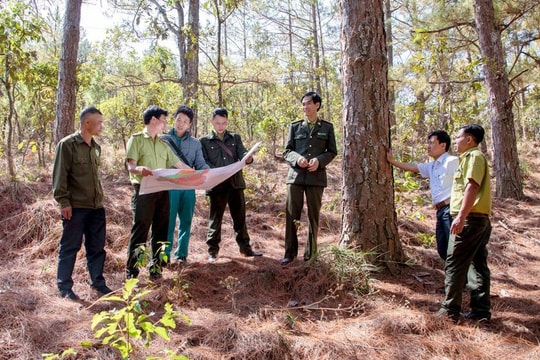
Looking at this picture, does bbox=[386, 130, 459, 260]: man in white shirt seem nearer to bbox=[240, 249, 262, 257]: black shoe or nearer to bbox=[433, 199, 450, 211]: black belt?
bbox=[433, 199, 450, 211]: black belt

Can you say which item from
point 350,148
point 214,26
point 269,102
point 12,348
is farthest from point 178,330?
point 269,102

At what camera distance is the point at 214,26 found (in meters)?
8.20

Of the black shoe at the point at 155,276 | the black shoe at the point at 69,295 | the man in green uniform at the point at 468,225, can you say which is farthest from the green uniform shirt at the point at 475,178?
the black shoe at the point at 69,295

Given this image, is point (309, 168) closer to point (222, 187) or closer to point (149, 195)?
point (222, 187)

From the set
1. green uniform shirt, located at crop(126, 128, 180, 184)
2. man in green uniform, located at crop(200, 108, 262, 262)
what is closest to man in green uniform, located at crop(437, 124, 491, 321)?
man in green uniform, located at crop(200, 108, 262, 262)

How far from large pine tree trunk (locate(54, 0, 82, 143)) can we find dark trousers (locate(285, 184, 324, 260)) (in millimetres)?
4218

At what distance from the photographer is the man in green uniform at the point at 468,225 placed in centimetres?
312

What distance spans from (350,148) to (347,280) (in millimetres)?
1395

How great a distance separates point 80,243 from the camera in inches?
149

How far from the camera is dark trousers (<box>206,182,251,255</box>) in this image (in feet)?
15.7

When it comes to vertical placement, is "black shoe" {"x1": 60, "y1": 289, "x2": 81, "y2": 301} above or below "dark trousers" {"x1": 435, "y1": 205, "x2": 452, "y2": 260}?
below

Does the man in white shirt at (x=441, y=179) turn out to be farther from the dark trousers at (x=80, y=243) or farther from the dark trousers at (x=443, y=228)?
the dark trousers at (x=80, y=243)

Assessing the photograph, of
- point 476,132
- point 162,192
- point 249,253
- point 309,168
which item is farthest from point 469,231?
point 162,192

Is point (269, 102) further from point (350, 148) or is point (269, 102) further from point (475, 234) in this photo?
point (475, 234)
